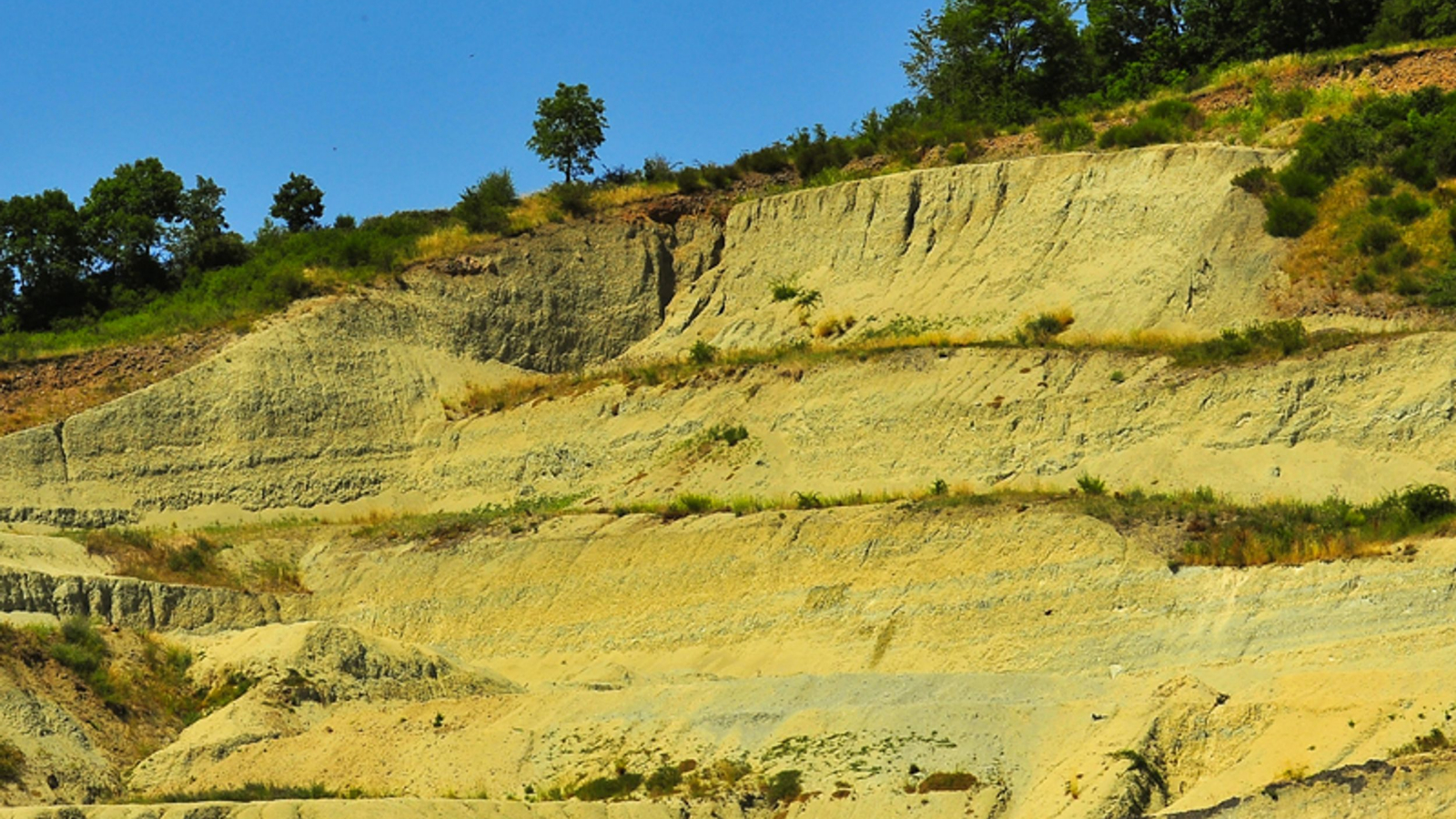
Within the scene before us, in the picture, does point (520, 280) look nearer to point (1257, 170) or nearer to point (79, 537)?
point (79, 537)

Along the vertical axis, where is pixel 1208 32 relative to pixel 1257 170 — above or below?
above

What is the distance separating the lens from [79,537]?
47438mm

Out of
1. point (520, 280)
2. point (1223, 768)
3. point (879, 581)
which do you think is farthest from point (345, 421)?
point (1223, 768)

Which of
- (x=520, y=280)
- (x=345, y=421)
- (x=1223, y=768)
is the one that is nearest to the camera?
(x=1223, y=768)

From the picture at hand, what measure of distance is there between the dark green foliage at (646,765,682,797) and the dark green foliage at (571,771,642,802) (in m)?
0.23

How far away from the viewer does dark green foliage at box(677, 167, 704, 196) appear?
207ft

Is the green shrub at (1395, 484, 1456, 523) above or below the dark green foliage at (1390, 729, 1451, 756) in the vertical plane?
above

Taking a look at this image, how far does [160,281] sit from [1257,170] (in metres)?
34.8

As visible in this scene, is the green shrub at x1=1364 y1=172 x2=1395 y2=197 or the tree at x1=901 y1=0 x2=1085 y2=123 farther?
the tree at x1=901 y1=0 x2=1085 y2=123

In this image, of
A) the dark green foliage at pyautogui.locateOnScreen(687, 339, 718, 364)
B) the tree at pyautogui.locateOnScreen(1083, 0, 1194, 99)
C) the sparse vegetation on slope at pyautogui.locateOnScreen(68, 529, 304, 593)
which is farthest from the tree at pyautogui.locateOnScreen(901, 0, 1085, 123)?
the sparse vegetation on slope at pyautogui.locateOnScreen(68, 529, 304, 593)

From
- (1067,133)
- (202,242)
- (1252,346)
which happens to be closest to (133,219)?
(202,242)

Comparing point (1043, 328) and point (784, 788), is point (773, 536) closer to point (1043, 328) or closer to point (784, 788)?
point (784, 788)

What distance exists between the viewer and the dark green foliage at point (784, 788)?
3098cm

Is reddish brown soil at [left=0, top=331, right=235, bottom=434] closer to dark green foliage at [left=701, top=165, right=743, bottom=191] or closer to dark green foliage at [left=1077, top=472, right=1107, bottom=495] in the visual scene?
dark green foliage at [left=701, top=165, right=743, bottom=191]
